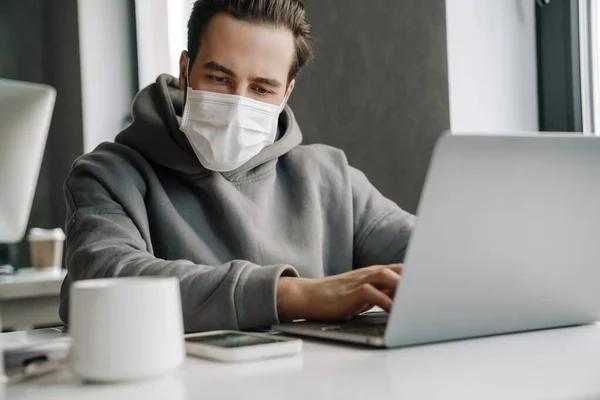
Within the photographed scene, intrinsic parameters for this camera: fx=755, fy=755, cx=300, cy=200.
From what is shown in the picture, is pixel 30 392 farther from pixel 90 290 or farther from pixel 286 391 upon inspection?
pixel 286 391

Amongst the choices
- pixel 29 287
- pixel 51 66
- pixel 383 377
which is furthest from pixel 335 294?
pixel 51 66

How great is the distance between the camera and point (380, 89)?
7.63ft

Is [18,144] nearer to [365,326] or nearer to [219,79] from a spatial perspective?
[219,79]

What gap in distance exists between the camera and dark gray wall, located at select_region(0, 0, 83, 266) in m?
3.27

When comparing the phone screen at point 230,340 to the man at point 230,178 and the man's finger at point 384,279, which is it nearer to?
the man's finger at point 384,279

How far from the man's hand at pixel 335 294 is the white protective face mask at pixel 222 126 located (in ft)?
1.65

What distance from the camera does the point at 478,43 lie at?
2307 mm

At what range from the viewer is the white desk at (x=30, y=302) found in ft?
6.85

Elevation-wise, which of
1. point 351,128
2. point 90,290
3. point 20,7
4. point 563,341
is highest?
point 20,7

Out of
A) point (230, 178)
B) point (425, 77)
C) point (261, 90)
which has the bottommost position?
point (230, 178)

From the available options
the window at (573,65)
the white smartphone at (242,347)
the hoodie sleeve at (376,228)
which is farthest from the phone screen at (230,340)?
the window at (573,65)

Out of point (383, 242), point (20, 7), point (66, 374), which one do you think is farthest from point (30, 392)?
point (20, 7)

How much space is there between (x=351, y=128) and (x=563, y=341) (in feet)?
5.20

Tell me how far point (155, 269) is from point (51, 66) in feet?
8.31
